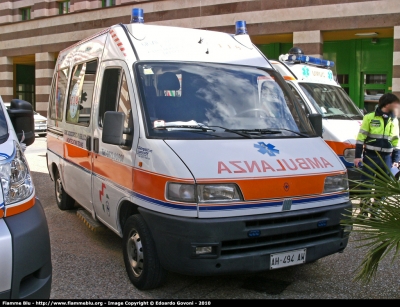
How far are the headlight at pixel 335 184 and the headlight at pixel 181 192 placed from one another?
1.31 meters

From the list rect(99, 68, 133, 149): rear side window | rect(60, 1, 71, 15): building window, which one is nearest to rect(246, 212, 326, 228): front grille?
rect(99, 68, 133, 149): rear side window

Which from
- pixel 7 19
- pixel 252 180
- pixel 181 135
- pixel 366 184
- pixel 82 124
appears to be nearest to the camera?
pixel 366 184

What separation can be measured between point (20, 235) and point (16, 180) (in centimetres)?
43

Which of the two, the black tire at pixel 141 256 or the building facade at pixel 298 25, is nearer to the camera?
the black tire at pixel 141 256

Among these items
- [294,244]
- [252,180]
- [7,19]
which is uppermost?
[7,19]

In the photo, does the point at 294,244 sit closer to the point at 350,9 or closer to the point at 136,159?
the point at 136,159

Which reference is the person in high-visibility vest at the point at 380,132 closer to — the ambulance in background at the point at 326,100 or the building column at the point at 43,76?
the ambulance in background at the point at 326,100

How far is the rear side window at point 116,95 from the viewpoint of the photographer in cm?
462

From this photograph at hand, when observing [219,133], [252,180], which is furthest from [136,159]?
[252,180]

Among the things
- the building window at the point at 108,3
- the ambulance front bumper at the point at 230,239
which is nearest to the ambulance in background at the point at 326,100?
the ambulance front bumper at the point at 230,239

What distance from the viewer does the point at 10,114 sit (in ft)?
14.5

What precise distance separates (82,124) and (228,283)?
2.67 metres

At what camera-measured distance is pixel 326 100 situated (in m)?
8.66

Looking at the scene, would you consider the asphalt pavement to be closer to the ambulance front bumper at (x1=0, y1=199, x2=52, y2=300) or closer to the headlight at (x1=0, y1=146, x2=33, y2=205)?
the ambulance front bumper at (x1=0, y1=199, x2=52, y2=300)
